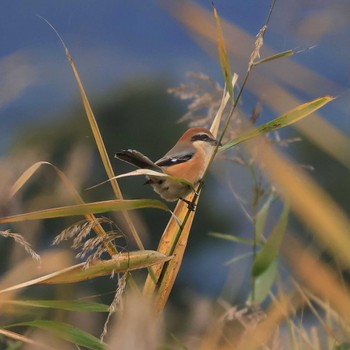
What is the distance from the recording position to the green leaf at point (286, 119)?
1437 millimetres

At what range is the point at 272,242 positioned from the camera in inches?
63.1

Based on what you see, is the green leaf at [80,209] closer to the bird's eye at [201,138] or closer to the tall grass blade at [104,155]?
the tall grass blade at [104,155]

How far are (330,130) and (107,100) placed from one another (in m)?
8.07

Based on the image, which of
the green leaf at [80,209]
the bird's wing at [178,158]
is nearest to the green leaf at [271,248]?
the green leaf at [80,209]

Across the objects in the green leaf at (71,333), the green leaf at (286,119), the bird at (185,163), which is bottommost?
the green leaf at (71,333)

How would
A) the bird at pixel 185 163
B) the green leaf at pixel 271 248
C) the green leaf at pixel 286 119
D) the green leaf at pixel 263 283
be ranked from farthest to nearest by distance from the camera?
the bird at pixel 185 163
the green leaf at pixel 263 283
the green leaf at pixel 271 248
the green leaf at pixel 286 119

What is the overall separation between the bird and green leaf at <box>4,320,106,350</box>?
2.06 feet

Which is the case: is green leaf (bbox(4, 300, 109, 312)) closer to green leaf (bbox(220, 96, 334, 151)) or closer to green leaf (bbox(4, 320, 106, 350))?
green leaf (bbox(4, 320, 106, 350))

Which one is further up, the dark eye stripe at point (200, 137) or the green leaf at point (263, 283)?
the dark eye stripe at point (200, 137)

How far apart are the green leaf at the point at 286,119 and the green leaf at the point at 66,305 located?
0.38 metres

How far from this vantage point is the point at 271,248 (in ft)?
5.32

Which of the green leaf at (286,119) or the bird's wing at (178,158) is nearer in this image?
the green leaf at (286,119)

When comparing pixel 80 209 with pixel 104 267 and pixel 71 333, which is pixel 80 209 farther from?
pixel 71 333

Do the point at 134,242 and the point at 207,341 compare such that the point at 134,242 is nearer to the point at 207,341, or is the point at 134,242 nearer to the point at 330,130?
the point at 207,341
